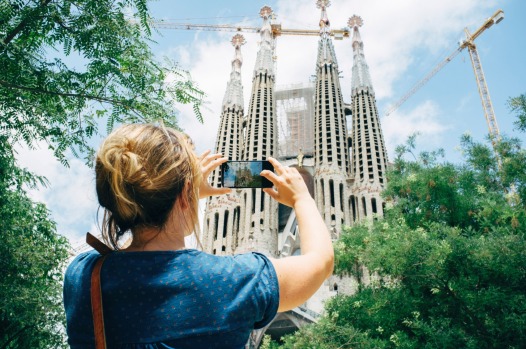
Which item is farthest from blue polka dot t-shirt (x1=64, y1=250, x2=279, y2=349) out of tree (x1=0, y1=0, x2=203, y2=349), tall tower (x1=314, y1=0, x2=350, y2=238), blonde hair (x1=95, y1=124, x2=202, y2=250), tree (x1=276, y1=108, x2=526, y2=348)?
tall tower (x1=314, y1=0, x2=350, y2=238)

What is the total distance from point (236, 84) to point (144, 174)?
50.1 meters

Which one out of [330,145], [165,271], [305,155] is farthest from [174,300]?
[305,155]

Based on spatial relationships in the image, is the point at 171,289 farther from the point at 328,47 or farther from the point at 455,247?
the point at 328,47

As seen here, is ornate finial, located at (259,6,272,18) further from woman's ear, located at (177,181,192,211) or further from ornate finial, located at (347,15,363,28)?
woman's ear, located at (177,181,192,211)

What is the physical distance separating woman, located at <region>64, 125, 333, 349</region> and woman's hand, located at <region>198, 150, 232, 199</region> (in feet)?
1.20

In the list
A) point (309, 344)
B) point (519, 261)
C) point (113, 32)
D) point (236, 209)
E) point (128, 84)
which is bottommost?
point (309, 344)

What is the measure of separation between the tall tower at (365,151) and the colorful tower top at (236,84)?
1237 centimetres

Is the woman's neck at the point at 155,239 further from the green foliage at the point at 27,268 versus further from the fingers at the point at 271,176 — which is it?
the green foliage at the point at 27,268

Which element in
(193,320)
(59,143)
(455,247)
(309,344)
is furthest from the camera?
(309,344)

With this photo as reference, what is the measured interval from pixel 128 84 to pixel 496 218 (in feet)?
33.6

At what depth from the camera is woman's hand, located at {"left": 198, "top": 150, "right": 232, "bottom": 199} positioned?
1826 mm

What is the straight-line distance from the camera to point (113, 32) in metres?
5.29

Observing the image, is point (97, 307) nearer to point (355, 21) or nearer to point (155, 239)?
point (155, 239)

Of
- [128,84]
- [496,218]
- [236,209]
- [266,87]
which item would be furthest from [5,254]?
[266,87]
